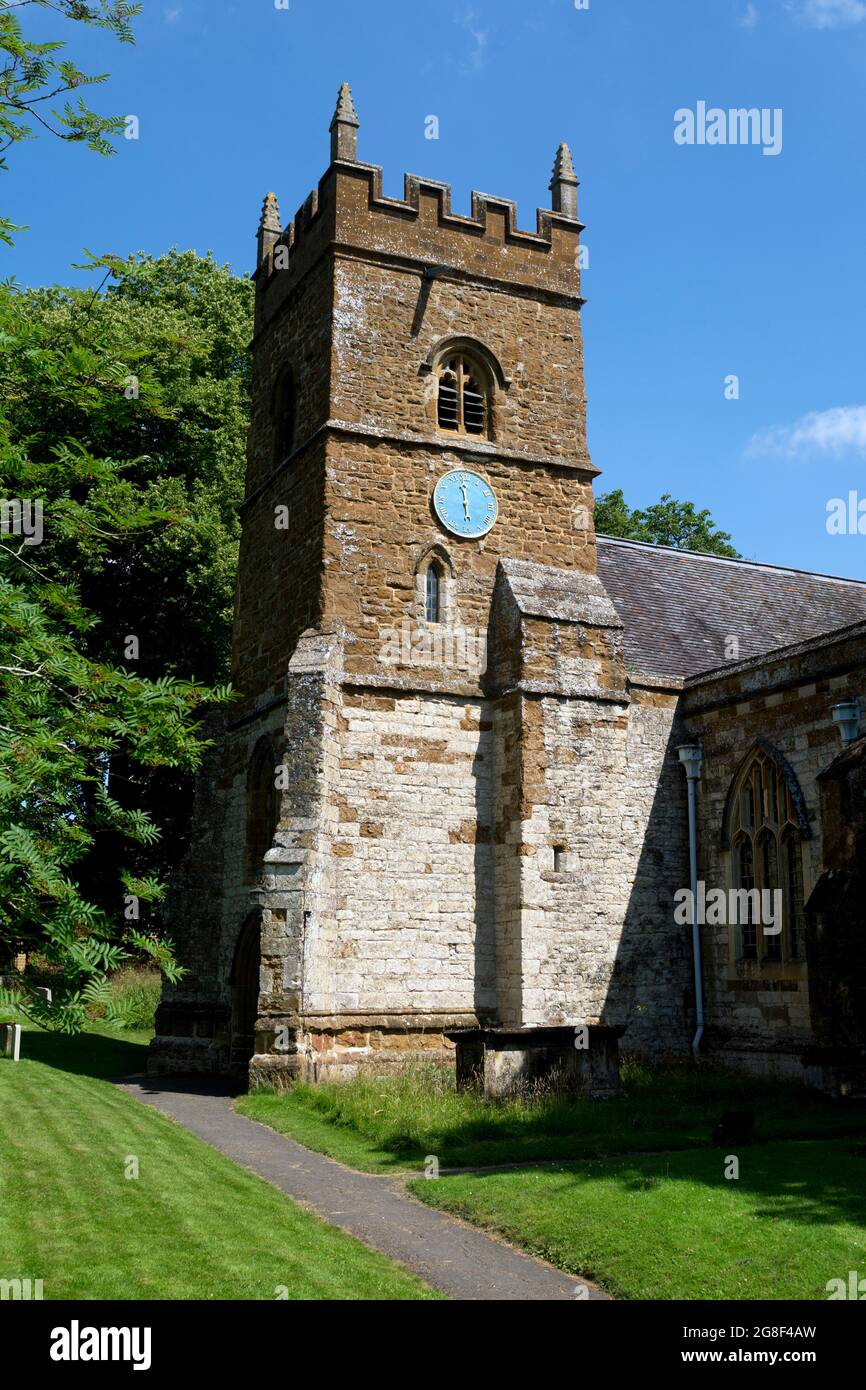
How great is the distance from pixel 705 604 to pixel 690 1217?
1517cm

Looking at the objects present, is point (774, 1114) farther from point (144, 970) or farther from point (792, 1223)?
point (144, 970)

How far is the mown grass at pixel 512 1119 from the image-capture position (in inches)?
423

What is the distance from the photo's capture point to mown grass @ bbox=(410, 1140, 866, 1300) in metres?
6.99

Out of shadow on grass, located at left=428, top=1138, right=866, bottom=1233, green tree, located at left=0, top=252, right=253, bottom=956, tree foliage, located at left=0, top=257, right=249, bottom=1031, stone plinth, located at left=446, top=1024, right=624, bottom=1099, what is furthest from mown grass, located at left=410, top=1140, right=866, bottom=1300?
green tree, located at left=0, top=252, right=253, bottom=956

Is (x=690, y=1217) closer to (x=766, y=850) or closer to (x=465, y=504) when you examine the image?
(x=766, y=850)

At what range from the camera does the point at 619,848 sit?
16.8 meters

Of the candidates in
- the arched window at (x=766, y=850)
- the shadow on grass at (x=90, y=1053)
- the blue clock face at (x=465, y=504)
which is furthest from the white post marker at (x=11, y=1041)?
the arched window at (x=766, y=850)

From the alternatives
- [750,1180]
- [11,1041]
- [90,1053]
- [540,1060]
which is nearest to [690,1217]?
[750,1180]

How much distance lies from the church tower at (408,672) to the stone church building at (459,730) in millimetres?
46

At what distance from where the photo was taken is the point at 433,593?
57.2 ft

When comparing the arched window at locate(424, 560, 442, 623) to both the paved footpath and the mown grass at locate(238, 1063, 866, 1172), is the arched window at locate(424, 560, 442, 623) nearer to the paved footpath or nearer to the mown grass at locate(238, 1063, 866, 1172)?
the mown grass at locate(238, 1063, 866, 1172)

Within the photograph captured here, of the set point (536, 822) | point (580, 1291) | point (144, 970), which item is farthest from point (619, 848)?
point (144, 970)

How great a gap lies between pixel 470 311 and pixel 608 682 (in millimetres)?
6352

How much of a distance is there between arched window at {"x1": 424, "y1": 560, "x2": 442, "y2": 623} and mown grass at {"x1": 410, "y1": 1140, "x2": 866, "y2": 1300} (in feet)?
29.5
